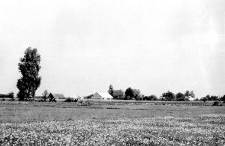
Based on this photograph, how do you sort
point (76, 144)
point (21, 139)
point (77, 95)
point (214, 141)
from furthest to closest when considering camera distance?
1. point (77, 95)
2. point (214, 141)
3. point (21, 139)
4. point (76, 144)

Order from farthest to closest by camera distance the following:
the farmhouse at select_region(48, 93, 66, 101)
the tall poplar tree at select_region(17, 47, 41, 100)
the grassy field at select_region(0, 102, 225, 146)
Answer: the farmhouse at select_region(48, 93, 66, 101) → the tall poplar tree at select_region(17, 47, 41, 100) → the grassy field at select_region(0, 102, 225, 146)

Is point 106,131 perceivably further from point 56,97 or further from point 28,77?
point 56,97

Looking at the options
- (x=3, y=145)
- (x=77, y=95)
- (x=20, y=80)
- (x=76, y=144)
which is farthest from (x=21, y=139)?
(x=77, y=95)

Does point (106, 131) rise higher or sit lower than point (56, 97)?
lower

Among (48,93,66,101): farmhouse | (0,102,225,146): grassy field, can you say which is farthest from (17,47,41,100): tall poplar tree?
(0,102,225,146): grassy field

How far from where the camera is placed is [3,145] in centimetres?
1331

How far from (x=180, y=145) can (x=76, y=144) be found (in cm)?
502

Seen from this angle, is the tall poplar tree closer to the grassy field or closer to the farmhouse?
the farmhouse

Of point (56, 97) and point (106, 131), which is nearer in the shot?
point (106, 131)

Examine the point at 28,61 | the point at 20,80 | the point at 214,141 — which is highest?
the point at 28,61

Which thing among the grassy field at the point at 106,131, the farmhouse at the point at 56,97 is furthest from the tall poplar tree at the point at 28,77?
the grassy field at the point at 106,131

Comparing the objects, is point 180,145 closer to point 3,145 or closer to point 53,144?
point 53,144

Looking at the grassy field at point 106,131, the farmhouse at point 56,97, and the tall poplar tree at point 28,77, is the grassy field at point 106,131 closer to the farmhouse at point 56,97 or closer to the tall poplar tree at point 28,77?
the tall poplar tree at point 28,77

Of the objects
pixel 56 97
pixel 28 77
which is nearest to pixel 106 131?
pixel 28 77
